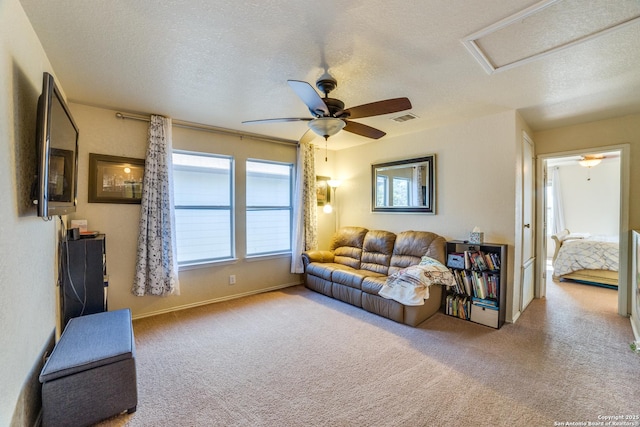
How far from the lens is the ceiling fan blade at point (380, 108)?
2.10m

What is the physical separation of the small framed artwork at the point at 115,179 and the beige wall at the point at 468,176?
358cm

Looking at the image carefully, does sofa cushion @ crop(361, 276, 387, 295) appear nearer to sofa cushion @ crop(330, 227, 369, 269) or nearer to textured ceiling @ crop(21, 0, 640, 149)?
sofa cushion @ crop(330, 227, 369, 269)

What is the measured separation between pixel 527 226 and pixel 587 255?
2.36 meters

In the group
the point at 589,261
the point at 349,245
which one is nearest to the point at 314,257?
the point at 349,245

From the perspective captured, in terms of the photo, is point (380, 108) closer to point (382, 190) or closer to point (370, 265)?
point (382, 190)

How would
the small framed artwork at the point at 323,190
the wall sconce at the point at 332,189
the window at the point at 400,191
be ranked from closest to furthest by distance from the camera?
the window at the point at 400,191 < the wall sconce at the point at 332,189 < the small framed artwork at the point at 323,190

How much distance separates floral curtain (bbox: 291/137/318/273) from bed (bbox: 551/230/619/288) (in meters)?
4.74

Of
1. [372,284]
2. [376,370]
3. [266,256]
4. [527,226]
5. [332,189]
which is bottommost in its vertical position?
[376,370]

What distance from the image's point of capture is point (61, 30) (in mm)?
1798

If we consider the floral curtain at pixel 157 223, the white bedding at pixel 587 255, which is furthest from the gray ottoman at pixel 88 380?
the white bedding at pixel 587 255

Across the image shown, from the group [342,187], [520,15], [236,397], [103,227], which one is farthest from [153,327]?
[520,15]

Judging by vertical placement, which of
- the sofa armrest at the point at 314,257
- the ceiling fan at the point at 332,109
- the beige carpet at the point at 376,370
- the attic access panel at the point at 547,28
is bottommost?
the beige carpet at the point at 376,370

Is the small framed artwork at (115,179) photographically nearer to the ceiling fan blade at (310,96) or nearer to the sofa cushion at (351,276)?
the ceiling fan blade at (310,96)

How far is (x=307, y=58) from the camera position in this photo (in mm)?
2111
